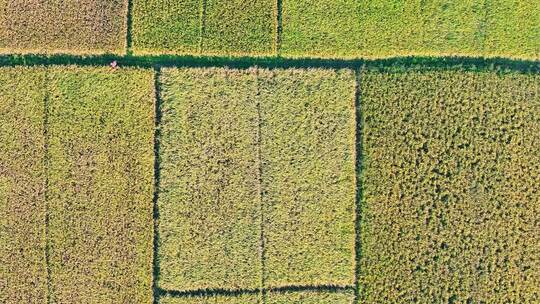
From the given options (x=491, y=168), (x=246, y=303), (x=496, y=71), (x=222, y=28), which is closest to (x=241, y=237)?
(x=246, y=303)

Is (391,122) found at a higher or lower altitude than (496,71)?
lower

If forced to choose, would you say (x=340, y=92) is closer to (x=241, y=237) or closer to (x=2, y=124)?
(x=241, y=237)

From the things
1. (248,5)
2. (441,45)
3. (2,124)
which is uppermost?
(248,5)

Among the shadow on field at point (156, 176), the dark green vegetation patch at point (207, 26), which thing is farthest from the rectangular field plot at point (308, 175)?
the shadow on field at point (156, 176)

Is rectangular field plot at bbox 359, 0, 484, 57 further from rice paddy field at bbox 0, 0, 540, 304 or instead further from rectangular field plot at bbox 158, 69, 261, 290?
Answer: rectangular field plot at bbox 158, 69, 261, 290

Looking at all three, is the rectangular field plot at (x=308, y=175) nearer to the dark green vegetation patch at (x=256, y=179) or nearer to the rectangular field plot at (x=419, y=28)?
the dark green vegetation patch at (x=256, y=179)

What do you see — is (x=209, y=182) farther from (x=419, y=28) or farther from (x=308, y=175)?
(x=419, y=28)
